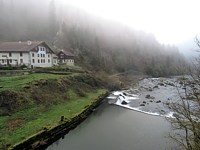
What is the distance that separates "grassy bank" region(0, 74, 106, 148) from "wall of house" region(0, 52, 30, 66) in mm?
16742

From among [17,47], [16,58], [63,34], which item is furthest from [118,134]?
[63,34]

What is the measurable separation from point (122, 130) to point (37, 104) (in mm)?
16255

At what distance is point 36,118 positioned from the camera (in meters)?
34.5

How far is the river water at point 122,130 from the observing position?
29.6m

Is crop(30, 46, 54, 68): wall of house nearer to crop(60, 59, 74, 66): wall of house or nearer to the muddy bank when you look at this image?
crop(60, 59, 74, 66): wall of house

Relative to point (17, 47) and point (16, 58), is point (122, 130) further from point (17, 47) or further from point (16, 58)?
point (17, 47)

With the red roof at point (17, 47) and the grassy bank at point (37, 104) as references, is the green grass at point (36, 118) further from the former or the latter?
the red roof at point (17, 47)

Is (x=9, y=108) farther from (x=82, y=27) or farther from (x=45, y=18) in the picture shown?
(x=82, y=27)

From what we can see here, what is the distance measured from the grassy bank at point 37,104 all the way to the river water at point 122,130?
346 centimetres

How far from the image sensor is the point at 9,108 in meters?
35.2

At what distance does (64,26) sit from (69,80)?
98421 mm

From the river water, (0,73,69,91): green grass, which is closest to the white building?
(0,73,69,91): green grass

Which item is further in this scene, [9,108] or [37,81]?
[37,81]

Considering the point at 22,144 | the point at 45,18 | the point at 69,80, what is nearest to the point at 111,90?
the point at 69,80
